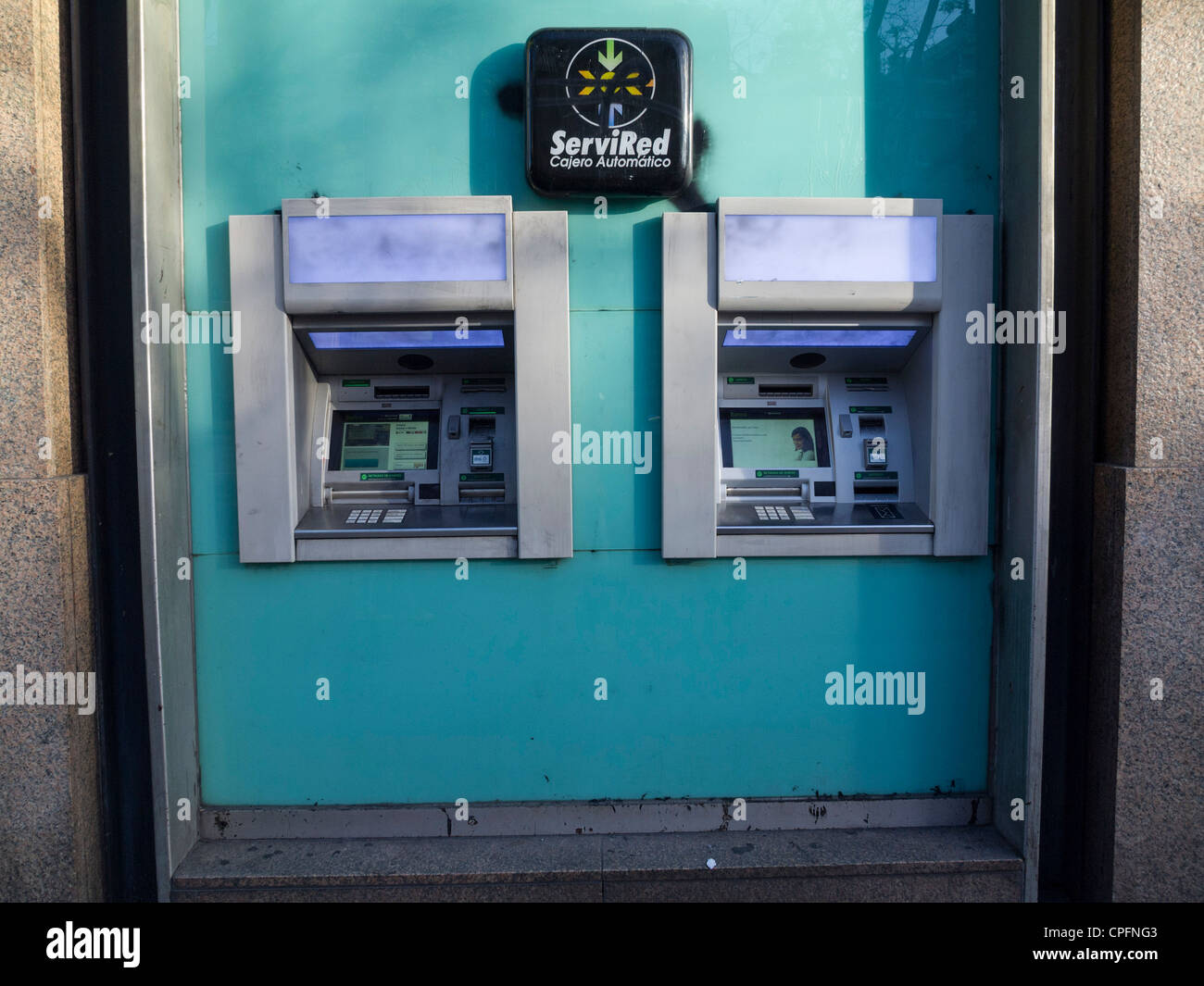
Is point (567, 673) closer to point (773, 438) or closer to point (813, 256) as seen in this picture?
point (773, 438)

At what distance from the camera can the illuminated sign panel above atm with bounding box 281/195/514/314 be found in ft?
8.94

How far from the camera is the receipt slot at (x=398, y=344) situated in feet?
8.96

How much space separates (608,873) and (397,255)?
240 centimetres

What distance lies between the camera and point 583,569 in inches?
114

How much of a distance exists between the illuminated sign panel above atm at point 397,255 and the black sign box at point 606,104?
0.30 metres

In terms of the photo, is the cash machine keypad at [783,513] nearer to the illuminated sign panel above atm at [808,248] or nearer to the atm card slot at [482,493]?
the illuminated sign panel above atm at [808,248]

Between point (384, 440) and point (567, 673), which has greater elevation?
point (384, 440)

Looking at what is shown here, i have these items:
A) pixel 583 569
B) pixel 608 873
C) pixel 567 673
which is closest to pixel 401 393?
pixel 583 569

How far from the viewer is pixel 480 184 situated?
2.83 meters

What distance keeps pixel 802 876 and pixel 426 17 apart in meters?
3.50

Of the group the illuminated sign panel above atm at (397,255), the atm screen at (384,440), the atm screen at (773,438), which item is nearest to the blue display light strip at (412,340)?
the illuminated sign panel above atm at (397,255)

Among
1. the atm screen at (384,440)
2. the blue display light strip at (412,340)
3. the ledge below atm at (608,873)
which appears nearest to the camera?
the ledge below atm at (608,873)
